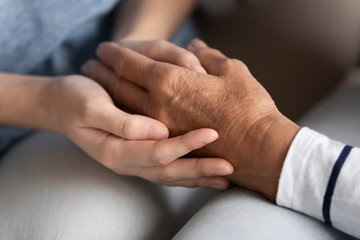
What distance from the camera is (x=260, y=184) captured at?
1.75 feet

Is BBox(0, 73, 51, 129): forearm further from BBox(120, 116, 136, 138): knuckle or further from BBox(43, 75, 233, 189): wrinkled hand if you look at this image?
BBox(120, 116, 136, 138): knuckle

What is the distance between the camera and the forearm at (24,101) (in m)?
0.68

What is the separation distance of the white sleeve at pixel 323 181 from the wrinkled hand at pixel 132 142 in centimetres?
8

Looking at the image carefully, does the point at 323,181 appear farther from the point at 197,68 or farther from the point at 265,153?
the point at 197,68

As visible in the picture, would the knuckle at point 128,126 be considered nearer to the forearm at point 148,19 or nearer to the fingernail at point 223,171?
the fingernail at point 223,171

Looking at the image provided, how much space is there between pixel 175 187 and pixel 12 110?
11.1 inches

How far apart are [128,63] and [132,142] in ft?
0.45

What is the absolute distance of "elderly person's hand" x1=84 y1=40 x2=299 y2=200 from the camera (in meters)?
0.53

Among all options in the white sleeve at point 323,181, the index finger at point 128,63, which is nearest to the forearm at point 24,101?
the index finger at point 128,63

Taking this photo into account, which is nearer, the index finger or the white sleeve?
the white sleeve

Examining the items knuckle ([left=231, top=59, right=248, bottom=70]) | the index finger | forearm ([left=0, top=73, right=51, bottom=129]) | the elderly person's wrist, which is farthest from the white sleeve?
forearm ([left=0, top=73, right=51, bottom=129])

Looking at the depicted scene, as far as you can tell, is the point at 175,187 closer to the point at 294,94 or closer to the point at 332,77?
the point at 294,94

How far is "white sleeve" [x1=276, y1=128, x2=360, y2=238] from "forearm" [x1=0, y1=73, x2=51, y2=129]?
366 millimetres

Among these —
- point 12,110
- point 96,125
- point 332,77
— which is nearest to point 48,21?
point 12,110
